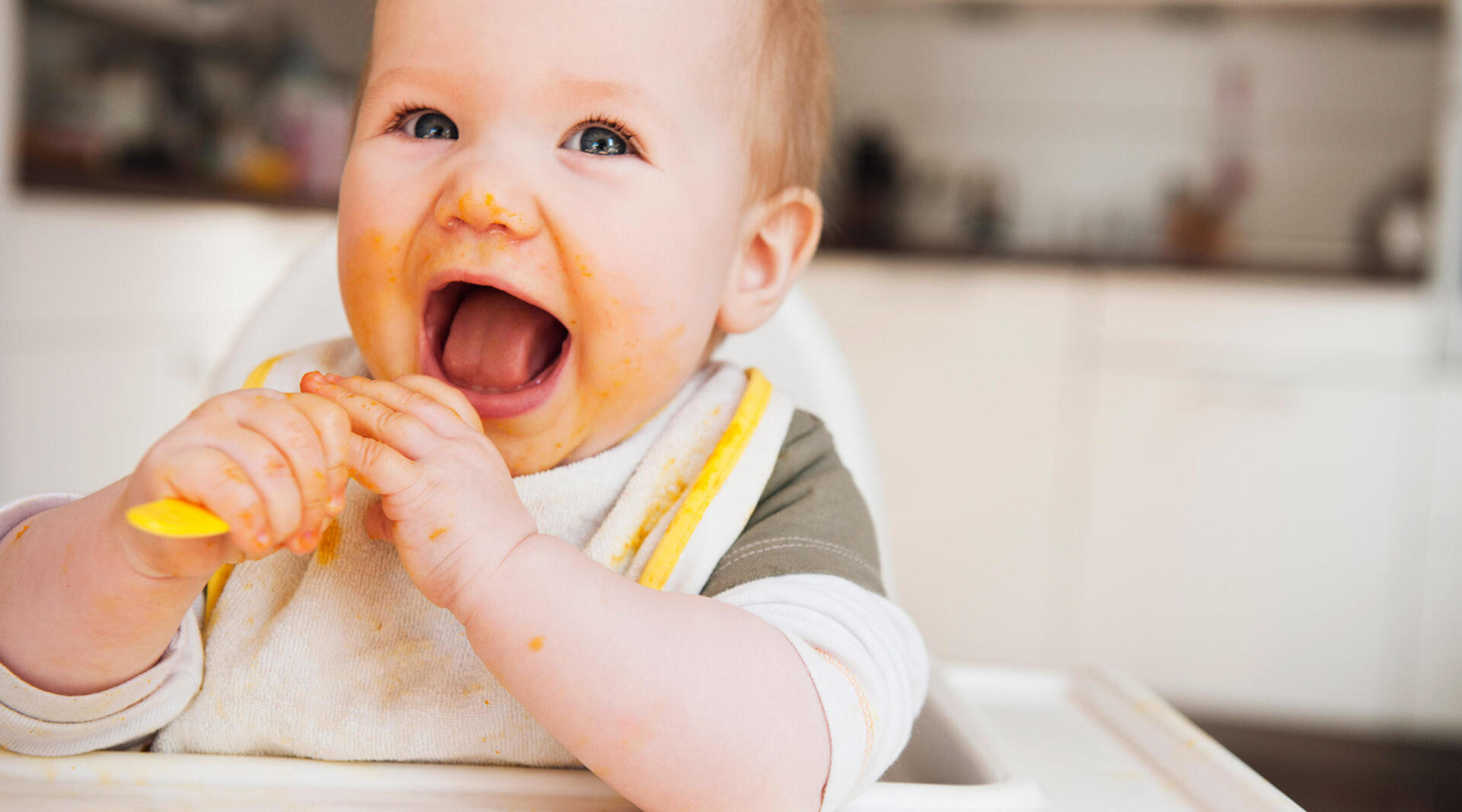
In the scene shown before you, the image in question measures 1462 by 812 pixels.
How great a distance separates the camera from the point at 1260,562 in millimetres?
2285

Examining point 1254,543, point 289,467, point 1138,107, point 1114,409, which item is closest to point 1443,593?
point 1254,543

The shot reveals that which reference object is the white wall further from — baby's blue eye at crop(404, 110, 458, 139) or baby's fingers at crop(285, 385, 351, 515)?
baby's fingers at crop(285, 385, 351, 515)

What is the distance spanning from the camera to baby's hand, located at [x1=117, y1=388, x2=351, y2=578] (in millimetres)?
391

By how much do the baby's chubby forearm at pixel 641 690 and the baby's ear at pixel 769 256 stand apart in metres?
0.26

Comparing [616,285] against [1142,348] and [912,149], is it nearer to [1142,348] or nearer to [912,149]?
[1142,348]

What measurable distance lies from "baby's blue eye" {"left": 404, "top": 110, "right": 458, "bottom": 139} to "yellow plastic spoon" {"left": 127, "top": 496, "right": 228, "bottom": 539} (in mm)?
248

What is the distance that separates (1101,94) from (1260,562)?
1365 millimetres

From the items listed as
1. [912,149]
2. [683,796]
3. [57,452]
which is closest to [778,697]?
[683,796]

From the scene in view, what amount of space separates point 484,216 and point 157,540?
0.63 feet

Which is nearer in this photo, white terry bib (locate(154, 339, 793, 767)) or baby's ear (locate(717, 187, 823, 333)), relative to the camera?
white terry bib (locate(154, 339, 793, 767))

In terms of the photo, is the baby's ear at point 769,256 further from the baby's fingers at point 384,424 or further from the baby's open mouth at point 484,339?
the baby's fingers at point 384,424

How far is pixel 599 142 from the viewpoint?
57cm

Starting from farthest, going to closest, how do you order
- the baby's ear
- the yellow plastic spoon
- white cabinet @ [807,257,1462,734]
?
white cabinet @ [807,257,1462,734]
the baby's ear
the yellow plastic spoon

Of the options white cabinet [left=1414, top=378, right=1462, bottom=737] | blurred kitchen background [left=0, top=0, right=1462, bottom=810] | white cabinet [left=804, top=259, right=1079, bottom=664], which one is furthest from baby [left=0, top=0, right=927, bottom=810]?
white cabinet [left=1414, top=378, right=1462, bottom=737]
